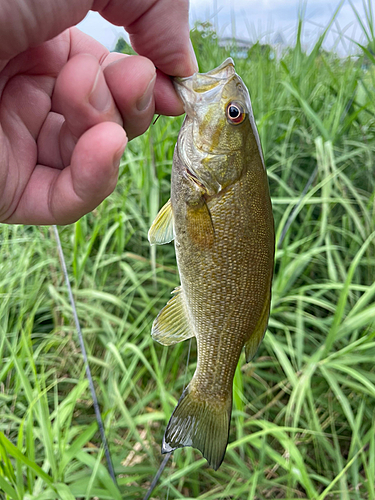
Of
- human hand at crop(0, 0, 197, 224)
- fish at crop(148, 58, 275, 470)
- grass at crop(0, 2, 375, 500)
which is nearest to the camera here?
human hand at crop(0, 0, 197, 224)

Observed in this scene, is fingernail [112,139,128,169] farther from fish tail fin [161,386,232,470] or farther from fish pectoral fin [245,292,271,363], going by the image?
fish tail fin [161,386,232,470]

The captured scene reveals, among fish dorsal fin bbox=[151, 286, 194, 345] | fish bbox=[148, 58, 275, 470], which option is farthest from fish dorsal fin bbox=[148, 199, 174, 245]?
fish dorsal fin bbox=[151, 286, 194, 345]

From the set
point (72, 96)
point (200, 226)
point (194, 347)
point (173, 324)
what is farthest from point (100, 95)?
point (194, 347)

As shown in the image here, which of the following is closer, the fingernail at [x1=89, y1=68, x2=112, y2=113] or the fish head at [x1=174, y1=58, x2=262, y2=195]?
the fingernail at [x1=89, y1=68, x2=112, y2=113]

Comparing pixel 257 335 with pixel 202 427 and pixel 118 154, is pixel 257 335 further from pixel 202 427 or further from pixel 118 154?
pixel 118 154

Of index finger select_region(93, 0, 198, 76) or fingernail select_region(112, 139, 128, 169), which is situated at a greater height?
index finger select_region(93, 0, 198, 76)

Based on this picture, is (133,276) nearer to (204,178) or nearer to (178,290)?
(178,290)

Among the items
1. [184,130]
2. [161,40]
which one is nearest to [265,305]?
[184,130]
